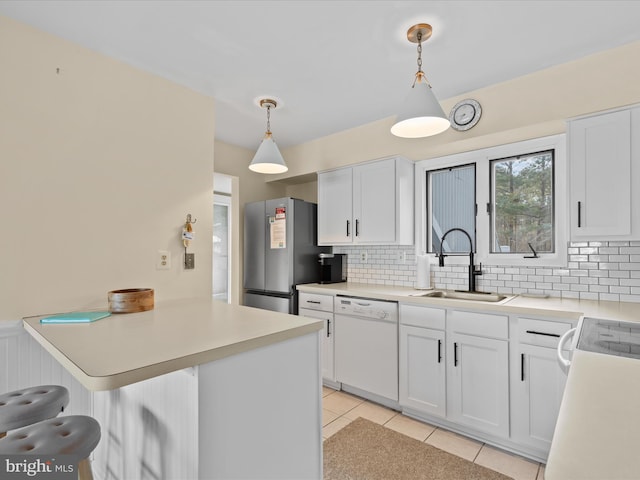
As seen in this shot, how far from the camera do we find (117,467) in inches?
61.1

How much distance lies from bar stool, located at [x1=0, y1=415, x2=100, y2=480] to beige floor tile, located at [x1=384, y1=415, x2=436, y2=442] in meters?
1.92

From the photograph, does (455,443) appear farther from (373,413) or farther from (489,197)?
(489,197)

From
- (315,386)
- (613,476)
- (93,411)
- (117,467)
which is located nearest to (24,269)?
(93,411)

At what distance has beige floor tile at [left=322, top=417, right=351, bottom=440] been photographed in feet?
7.70

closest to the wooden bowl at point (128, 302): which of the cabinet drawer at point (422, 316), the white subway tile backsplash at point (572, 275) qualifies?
the cabinet drawer at point (422, 316)

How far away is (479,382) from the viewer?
223 centimetres

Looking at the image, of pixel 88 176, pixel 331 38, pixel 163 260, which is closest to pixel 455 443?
pixel 163 260

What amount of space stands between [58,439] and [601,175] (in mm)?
2923

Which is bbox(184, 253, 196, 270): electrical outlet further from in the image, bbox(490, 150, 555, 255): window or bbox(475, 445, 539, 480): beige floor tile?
bbox(490, 150, 555, 255): window

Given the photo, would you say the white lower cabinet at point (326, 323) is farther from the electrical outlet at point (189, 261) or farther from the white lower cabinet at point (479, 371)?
the electrical outlet at point (189, 261)

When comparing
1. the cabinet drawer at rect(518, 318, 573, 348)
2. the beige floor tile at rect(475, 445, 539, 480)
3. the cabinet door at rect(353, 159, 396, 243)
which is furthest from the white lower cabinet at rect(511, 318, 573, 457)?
the cabinet door at rect(353, 159, 396, 243)

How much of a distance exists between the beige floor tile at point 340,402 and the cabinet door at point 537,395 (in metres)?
1.18

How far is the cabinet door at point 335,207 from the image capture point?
3.32 m

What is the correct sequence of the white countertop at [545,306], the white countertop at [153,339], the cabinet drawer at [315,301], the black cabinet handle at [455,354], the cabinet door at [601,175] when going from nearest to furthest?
1. the white countertop at [153,339]
2. the white countertop at [545,306]
3. the cabinet door at [601,175]
4. the black cabinet handle at [455,354]
5. the cabinet drawer at [315,301]
